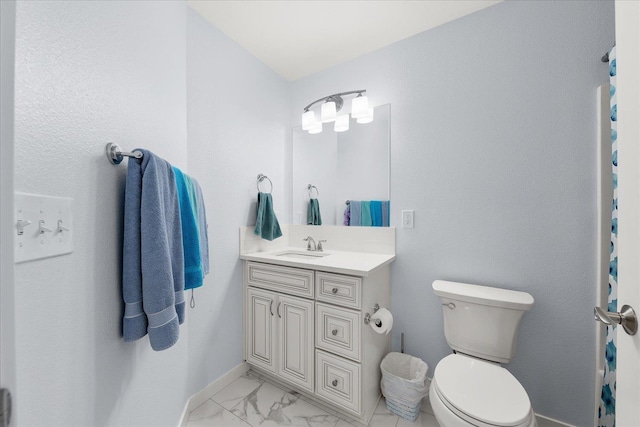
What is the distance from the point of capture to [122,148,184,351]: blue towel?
30.8 inches

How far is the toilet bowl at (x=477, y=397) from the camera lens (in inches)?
36.3

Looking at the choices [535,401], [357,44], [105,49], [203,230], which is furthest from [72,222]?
[535,401]

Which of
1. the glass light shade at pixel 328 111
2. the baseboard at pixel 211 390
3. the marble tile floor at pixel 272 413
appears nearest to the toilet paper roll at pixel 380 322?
the marble tile floor at pixel 272 413

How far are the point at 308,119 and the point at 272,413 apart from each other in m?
1.98

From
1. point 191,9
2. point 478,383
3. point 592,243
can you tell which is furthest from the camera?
point 191,9

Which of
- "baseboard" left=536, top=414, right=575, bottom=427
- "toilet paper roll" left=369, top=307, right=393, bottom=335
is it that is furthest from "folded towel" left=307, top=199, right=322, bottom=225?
"baseboard" left=536, top=414, right=575, bottom=427

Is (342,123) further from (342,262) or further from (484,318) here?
(484,318)

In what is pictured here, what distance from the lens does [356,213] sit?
194 cm

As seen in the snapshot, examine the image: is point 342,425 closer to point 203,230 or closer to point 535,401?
point 535,401

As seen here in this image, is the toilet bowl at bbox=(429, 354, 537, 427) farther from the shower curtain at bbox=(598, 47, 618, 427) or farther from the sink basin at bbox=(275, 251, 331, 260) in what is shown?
the sink basin at bbox=(275, 251, 331, 260)

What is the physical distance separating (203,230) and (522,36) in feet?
6.55

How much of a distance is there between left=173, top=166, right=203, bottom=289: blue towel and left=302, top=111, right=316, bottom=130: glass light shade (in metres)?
1.24

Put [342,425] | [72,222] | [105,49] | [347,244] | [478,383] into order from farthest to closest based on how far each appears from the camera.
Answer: [347,244]
[342,425]
[478,383]
[105,49]
[72,222]

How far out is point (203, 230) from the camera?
51.8 inches
